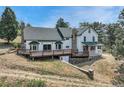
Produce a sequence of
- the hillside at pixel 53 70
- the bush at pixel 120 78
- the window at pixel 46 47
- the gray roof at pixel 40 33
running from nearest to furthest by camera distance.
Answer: the bush at pixel 120 78
the hillside at pixel 53 70
the gray roof at pixel 40 33
the window at pixel 46 47

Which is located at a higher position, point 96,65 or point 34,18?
point 34,18

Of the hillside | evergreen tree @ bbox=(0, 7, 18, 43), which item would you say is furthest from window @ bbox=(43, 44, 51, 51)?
evergreen tree @ bbox=(0, 7, 18, 43)

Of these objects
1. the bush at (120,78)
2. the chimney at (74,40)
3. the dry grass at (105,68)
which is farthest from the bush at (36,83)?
the chimney at (74,40)

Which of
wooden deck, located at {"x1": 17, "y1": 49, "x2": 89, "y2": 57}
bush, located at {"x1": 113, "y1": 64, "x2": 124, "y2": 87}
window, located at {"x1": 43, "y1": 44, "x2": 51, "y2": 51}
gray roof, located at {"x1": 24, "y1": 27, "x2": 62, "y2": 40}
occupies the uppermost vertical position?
gray roof, located at {"x1": 24, "y1": 27, "x2": 62, "y2": 40}

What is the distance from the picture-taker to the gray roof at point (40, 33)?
16.5m

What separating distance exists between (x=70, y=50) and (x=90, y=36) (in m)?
1.81

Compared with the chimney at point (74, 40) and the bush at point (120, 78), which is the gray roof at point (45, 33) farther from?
the bush at point (120, 78)

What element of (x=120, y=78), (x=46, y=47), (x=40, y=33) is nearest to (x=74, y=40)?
(x=46, y=47)

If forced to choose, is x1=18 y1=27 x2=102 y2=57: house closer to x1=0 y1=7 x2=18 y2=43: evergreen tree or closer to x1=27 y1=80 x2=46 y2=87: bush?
x1=0 y1=7 x2=18 y2=43: evergreen tree

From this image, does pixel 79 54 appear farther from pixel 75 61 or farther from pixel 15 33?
pixel 15 33

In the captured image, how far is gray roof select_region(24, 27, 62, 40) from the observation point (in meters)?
16.5

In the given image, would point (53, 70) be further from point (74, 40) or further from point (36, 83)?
point (74, 40)
